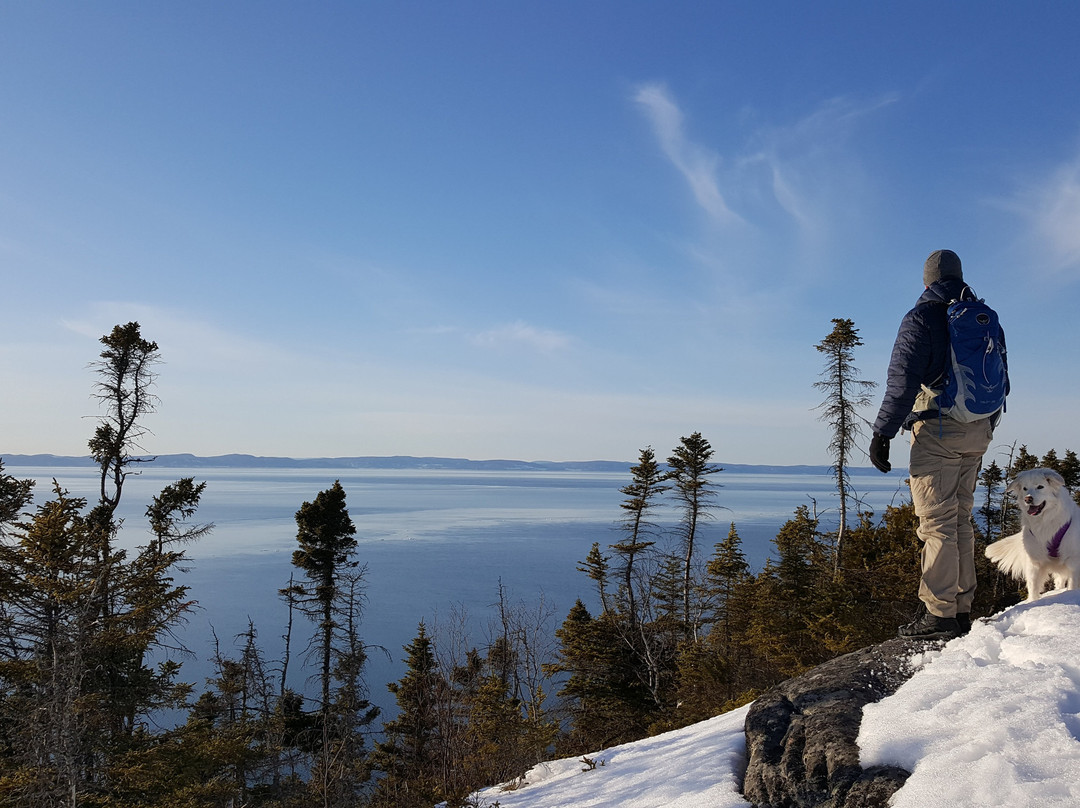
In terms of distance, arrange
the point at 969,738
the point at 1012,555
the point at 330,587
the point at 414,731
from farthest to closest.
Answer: the point at 414,731, the point at 330,587, the point at 1012,555, the point at 969,738

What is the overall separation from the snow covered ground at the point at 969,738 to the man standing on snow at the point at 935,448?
0.95 ft

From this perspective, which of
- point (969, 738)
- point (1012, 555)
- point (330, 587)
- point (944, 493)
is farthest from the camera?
point (330, 587)

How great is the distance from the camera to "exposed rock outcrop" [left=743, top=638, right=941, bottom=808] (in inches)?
121

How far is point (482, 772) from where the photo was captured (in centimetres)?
1468

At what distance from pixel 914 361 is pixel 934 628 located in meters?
1.85

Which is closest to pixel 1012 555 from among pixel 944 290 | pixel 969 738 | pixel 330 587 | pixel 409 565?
pixel 944 290

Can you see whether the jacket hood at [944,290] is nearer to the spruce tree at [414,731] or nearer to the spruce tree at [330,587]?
the spruce tree at [414,731]

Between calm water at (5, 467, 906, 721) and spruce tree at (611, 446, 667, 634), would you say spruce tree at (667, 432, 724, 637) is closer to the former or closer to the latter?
spruce tree at (611, 446, 667, 634)

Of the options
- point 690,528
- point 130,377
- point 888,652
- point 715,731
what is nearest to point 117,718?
point 130,377

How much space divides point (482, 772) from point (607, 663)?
11.1 meters

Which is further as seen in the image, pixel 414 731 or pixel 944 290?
pixel 414 731

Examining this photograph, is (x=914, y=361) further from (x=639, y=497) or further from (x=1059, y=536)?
(x=639, y=497)

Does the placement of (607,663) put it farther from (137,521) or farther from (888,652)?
(137,521)

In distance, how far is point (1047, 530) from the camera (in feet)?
14.6
